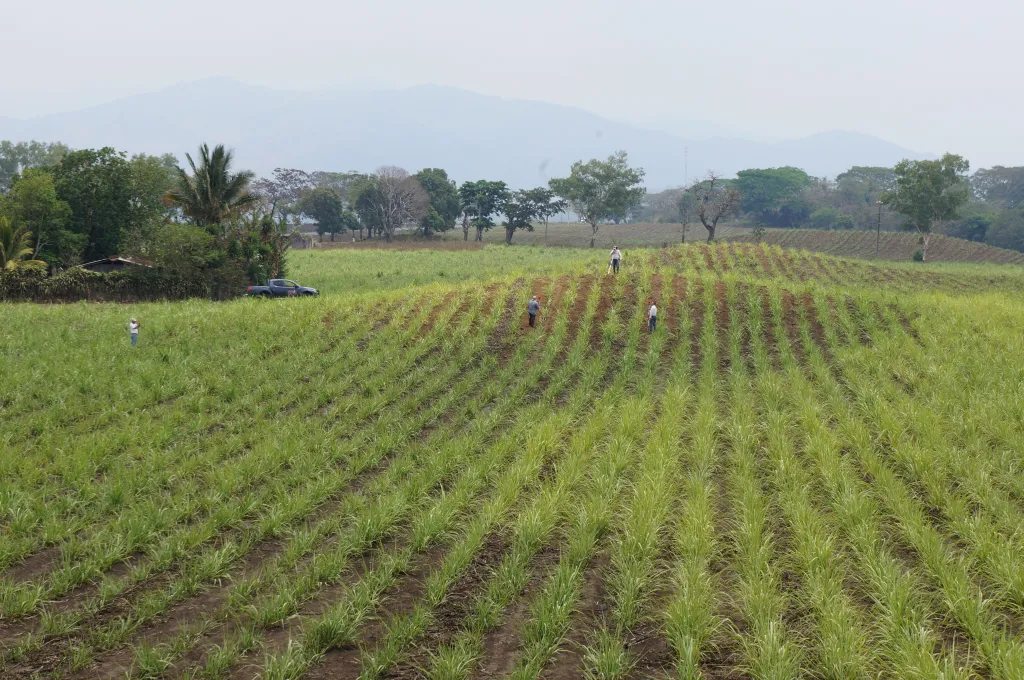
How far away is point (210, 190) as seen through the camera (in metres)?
33.7

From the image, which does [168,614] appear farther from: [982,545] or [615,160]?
[615,160]

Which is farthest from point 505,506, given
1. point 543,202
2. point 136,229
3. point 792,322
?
point 543,202

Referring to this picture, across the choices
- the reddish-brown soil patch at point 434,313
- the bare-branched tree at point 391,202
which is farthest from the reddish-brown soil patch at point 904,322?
the bare-branched tree at point 391,202

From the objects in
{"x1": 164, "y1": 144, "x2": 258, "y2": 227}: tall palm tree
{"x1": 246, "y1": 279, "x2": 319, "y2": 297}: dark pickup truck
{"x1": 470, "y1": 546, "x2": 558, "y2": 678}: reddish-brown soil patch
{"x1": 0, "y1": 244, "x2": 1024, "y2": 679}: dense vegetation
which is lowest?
{"x1": 470, "y1": 546, "x2": 558, "y2": 678}: reddish-brown soil patch

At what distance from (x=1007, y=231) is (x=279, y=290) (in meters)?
88.8

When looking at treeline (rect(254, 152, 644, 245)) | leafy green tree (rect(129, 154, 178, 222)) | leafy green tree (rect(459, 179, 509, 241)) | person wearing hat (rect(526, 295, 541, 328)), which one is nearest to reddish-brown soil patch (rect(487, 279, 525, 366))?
person wearing hat (rect(526, 295, 541, 328))

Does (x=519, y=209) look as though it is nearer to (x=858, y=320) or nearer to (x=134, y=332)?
(x=858, y=320)

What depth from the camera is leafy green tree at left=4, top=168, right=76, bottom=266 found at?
113 feet

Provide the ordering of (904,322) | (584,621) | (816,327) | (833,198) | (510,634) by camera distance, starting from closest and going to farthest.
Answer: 1. (510,634)
2. (584,621)
3. (816,327)
4. (904,322)
5. (833,198)

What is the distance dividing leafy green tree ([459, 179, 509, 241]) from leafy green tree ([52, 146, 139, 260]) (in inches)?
2037

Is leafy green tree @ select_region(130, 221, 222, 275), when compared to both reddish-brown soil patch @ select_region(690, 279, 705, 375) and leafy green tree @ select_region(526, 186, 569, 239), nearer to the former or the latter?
reddish-brown soil patch @ select_region(690, 279, 705, 375)

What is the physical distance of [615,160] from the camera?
78.8 metres

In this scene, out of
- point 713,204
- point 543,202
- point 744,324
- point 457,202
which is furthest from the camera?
point 457,202

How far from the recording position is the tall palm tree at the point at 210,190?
1308 inches
